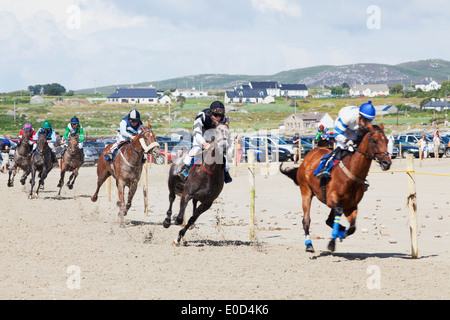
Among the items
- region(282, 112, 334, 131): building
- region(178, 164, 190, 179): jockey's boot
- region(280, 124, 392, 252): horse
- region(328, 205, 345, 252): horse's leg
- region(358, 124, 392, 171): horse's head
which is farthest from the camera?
region(282, 112, 334, 131): building

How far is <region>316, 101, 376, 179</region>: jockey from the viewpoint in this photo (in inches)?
420

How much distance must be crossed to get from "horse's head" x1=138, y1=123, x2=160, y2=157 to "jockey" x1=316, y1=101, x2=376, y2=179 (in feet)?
15.4

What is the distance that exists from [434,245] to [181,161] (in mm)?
5140

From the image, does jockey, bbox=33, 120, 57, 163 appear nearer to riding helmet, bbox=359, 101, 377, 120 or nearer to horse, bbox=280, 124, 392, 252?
horse, bbox=280, 124, 392, 252

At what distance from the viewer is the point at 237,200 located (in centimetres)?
2216

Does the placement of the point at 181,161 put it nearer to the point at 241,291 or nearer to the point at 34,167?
the point at 241,291

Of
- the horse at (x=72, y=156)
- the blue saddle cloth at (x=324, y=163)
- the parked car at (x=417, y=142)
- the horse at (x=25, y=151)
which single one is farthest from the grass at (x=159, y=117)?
the blue saddle cloth at (x=324, y=163)

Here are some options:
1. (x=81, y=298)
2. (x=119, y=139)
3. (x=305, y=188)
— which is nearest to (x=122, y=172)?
(x=119, y=139)

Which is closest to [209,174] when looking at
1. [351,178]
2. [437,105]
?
[351,178]

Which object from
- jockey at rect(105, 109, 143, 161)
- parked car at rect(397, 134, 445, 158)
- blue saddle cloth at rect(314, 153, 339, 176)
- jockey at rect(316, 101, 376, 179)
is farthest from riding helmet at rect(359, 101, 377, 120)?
parked car at rect(397, 134, 445, 158)

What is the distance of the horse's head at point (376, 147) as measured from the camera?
32.9 feet

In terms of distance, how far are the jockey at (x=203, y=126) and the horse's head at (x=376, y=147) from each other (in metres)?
2.75

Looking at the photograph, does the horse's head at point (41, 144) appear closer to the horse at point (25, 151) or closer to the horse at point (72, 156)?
the horse at point (72, 156)

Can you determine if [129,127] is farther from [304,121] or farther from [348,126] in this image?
[304,121]
